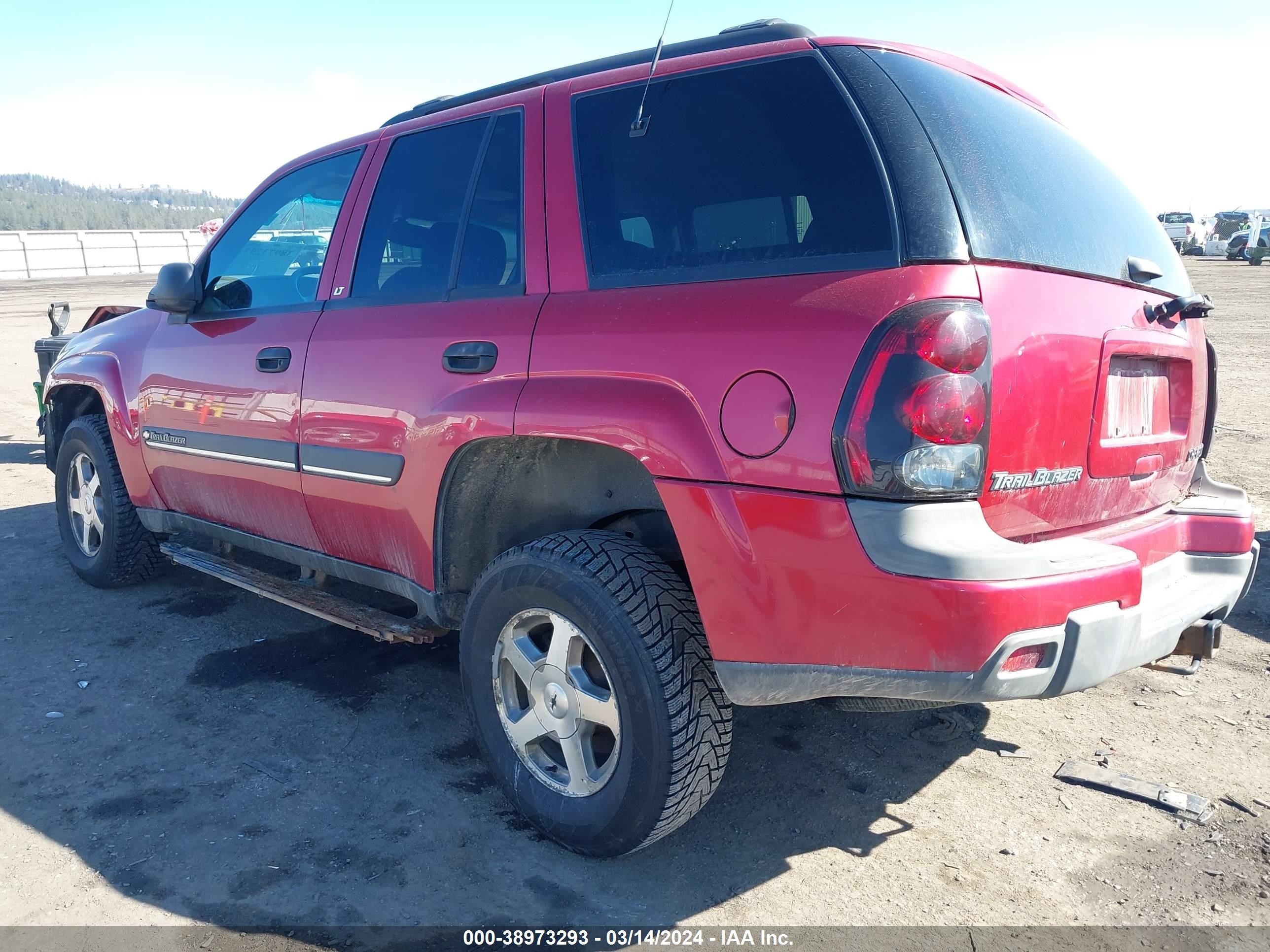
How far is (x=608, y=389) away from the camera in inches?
95.7

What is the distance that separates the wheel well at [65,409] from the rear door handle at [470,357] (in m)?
3.02

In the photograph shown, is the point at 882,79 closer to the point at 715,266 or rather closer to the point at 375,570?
the point at 715,266

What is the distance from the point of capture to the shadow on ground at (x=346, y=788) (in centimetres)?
246

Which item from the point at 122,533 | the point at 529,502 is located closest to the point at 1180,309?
the point at 529,502

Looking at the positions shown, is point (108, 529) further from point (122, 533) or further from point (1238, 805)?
point (1238, 805)

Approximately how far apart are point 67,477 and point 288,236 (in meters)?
2.25

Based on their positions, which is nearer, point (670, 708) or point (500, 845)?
point (670, 708)

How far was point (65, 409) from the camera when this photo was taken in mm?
5234

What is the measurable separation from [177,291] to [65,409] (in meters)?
1.81

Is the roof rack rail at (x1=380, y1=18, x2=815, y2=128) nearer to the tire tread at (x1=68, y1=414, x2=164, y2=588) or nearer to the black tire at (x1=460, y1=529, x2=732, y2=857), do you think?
the black tire at (x1=460, y1=529, x2=732, y2=857)

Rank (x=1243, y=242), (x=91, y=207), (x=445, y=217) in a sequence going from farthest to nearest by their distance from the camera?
(x=91, y=207) → (x=1243, y=242) → (x=445, y=217)

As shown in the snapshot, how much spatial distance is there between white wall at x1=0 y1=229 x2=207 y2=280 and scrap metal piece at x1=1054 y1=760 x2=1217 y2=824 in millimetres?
51623

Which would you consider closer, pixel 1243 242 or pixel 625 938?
pixel 625 938

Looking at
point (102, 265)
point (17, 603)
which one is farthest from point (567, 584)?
point (102, 265)
